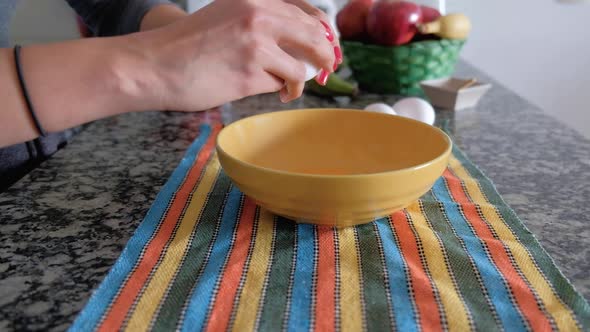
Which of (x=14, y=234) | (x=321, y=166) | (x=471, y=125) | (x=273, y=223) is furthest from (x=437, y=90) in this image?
(x=14, y=234)

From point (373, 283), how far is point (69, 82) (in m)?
0.31

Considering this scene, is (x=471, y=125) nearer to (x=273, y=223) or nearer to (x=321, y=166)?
(x=321, y=166)

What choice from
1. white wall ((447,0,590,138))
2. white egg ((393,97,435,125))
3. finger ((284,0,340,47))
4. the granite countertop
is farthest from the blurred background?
finger ((284,0,340,47))

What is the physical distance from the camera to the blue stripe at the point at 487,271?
40cm

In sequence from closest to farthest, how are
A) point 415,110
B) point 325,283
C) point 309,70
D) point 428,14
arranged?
point 325,283, point 309,70, point 415,110, point 428,14

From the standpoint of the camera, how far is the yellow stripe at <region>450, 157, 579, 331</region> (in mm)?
392

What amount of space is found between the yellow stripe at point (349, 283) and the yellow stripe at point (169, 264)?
143 millimetres

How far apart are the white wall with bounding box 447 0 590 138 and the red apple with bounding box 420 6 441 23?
856 mm

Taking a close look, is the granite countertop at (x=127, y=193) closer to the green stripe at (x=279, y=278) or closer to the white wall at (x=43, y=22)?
the green stripe at (x=279, y=278)

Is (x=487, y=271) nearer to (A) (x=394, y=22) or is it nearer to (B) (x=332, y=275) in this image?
(B) (x=332, y=275)

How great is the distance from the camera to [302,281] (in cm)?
45

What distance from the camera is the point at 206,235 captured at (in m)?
0.52

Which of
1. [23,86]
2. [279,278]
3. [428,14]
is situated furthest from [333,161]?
[428,14]

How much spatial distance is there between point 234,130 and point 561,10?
173 cm
